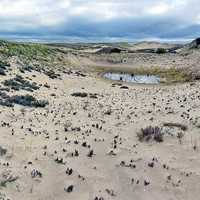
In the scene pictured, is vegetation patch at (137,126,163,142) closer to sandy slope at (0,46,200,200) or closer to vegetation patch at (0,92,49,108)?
sandy slope at (0,46,200,200)

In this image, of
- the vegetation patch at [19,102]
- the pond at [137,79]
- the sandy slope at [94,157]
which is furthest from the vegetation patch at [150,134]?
the pond at [137,79]

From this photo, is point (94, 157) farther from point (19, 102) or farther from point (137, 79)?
point (137, 79)

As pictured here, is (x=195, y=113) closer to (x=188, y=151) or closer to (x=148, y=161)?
(x=188, y=151)

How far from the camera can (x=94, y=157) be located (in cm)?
1553

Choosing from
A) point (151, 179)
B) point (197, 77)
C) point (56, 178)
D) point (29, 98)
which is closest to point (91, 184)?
point (56, 178)

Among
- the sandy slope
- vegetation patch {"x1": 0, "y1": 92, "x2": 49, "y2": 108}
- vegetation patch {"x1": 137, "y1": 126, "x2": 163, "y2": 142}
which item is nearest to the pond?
vegetation patch {"x1": 0, "y1": 92, "x2": 49, "y2": 108}

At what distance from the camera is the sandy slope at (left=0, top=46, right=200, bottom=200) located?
12773 mm

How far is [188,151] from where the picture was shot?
16969 mm

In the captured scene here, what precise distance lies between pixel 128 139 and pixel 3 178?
22.3 ft

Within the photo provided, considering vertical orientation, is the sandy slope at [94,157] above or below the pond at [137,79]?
above

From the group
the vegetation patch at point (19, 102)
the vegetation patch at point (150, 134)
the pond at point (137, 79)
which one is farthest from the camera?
the pond at point (137, 79)

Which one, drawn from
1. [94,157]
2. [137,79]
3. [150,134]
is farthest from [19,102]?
[137,79]

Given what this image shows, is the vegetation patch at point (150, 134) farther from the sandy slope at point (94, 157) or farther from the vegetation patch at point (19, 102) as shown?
the vegetation patch at point (19, 102)

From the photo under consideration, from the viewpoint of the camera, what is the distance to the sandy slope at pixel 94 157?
1277cm
